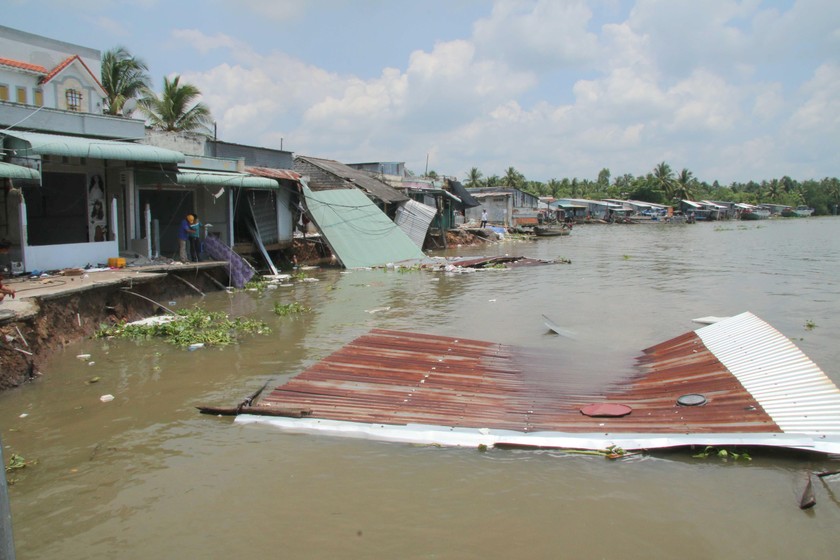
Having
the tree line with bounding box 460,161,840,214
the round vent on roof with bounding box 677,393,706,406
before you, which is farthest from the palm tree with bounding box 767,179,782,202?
the round vent on roof with bounding box 677,393,706,406

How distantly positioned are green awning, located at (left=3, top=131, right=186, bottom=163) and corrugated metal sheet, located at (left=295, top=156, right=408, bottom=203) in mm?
10835

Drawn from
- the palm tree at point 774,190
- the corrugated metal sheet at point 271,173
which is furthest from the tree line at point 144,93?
the palm tree at point 774,190

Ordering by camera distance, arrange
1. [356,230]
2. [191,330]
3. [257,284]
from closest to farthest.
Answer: [191,330], [257,284], [356,230]

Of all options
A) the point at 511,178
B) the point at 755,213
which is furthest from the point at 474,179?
the point at 755,213

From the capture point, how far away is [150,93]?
98.1ft

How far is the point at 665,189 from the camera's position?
87.1 meters

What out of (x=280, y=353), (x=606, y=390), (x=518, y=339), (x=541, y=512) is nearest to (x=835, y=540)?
(x=541, y=512)

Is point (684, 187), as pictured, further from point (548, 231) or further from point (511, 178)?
point (548, 231)

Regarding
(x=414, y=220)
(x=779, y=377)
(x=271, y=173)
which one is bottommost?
(x=779, y=377)

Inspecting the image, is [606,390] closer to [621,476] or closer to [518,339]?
[621,476]

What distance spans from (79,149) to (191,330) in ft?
14.3

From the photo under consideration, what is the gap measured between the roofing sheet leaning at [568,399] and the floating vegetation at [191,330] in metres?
3.22

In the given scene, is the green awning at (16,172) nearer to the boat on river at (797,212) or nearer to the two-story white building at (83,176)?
the two-story white building at (83,176)

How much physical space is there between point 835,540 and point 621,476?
1499 mm
